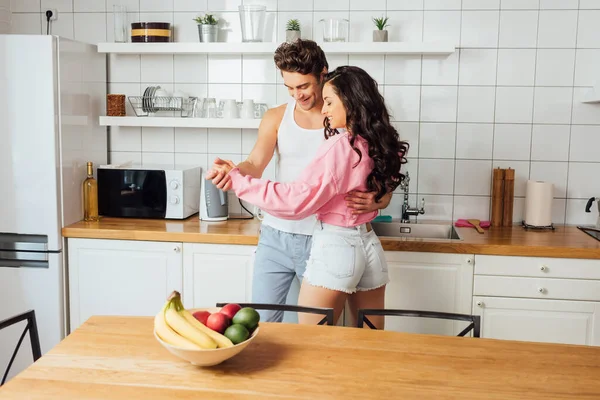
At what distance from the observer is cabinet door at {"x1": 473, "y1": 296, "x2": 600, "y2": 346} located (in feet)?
9.69

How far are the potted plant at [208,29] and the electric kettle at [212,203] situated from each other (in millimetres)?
732

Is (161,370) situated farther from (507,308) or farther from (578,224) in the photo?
(578,224)

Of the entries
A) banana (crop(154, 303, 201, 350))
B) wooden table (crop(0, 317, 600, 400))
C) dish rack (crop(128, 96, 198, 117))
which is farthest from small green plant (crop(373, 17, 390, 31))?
banana (crop(154, 303, 201, 350))

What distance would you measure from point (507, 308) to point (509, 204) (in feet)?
2.10

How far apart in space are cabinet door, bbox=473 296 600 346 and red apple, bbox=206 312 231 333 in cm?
167

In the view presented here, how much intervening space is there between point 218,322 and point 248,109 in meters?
1.94

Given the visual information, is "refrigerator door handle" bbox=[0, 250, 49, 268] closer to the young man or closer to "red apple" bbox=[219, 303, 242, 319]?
the young man

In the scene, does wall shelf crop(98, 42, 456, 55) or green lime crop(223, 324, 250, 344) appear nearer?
green lime crop(223, 324, 250, 344)

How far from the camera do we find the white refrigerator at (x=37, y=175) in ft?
10.2

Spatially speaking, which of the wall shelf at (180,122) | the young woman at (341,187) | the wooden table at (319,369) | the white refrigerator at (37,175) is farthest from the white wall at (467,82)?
the wooden table at (319,369)

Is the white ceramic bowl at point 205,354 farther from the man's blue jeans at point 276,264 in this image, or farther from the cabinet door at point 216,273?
the cabinet door at point 216,273

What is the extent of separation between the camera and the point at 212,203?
3367 millimetres

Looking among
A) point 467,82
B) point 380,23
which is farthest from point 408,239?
point 380,23

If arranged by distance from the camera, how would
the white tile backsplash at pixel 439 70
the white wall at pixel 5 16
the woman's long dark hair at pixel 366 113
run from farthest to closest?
the white wall at pixel 5 16, the white tile backsplash at pixel 439 70, the woman's long dark hair at pixel 366 113
